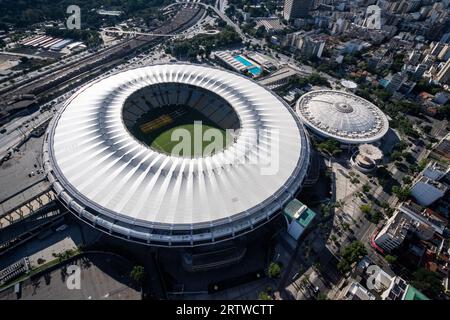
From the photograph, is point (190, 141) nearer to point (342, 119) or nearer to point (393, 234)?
point (342, 119)

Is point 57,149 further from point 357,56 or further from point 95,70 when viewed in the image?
point 357,56

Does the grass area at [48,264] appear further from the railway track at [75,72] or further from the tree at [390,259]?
the railway track at [75,72]

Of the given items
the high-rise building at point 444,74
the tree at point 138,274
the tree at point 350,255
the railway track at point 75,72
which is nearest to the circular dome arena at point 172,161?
the tree at point 138,274

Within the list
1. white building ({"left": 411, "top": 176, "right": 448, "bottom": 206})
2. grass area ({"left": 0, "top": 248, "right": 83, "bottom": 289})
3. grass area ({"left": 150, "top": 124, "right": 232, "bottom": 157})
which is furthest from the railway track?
white building ({"left": 411, "top": 176, "right": 448, "bottom": 206})

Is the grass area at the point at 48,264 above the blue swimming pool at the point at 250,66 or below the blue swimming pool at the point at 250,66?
below

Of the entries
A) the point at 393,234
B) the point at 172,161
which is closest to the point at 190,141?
the point at 172,161

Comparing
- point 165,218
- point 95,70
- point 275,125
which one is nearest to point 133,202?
point 165,218

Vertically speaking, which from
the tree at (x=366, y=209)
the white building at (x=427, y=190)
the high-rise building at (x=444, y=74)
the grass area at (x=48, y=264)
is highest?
the high-rise building at (x=444, y=74)
